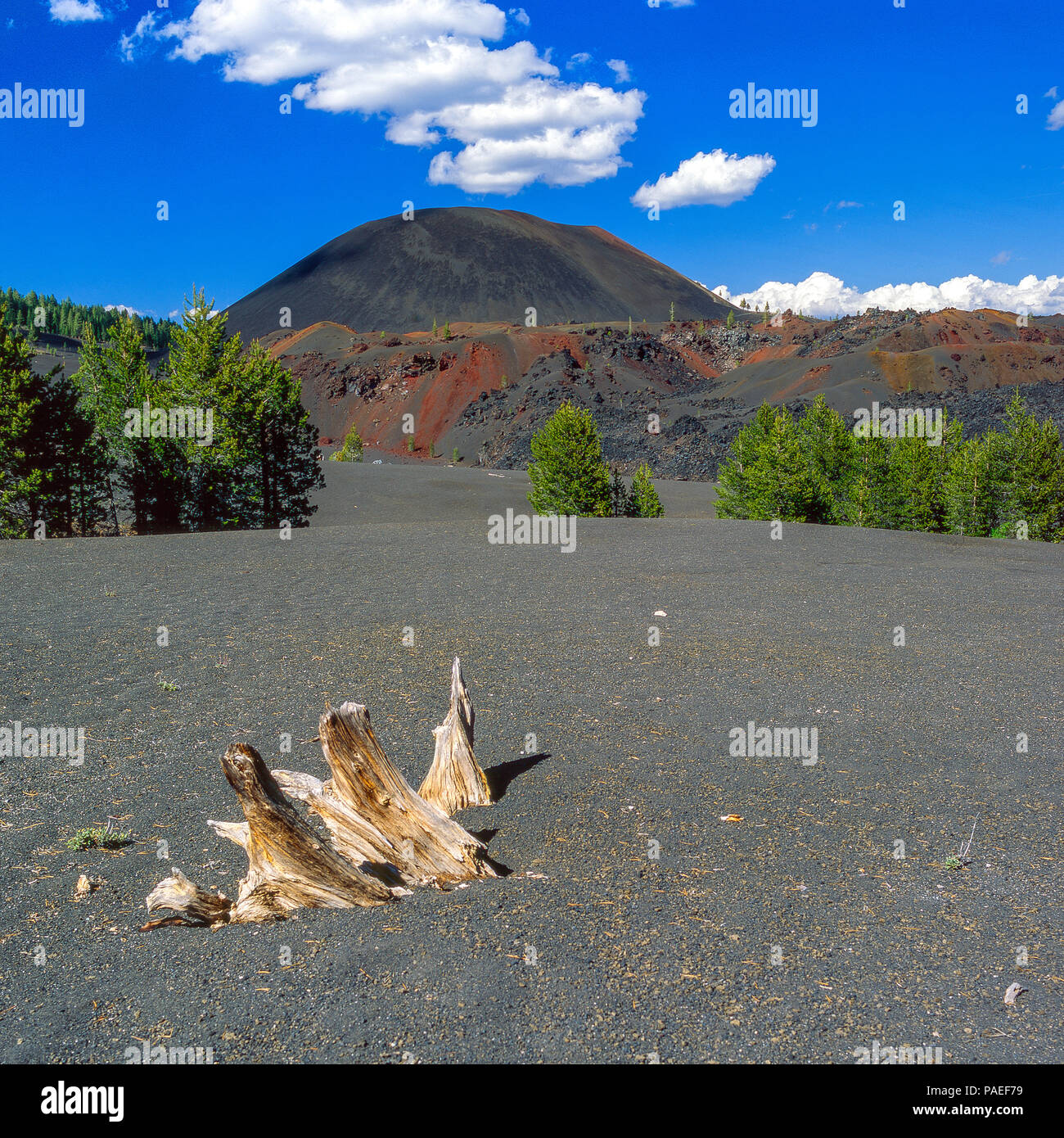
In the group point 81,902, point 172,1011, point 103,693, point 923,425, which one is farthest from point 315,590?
point 923,425

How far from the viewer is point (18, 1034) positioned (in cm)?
381

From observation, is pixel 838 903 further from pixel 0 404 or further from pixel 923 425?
pixel 923 425

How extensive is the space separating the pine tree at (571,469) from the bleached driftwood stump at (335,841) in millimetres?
27383

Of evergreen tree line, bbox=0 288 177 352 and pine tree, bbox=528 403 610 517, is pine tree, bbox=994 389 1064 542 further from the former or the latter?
evergreen tree line, bbox=0 288 177 352

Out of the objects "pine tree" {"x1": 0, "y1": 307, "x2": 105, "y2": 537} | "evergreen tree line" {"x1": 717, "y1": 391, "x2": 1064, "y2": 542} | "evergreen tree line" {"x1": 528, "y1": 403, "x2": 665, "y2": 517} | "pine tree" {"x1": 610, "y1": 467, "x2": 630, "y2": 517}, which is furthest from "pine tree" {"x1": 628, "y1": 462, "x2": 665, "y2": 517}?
"pine tree" {"x1": 0, "y1": 307, "x2": 105, "y2": 537}

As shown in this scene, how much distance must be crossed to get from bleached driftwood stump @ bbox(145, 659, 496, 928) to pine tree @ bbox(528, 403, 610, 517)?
89.8 feet

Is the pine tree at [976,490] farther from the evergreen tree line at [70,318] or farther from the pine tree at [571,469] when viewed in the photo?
the evergreen tree line at [70,318]

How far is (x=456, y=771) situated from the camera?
21.6ft

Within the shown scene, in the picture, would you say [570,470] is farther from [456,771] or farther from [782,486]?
[456,771]

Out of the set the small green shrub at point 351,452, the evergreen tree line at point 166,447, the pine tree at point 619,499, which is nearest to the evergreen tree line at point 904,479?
the pine tree at point 619,499

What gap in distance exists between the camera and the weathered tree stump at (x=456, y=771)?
648cm

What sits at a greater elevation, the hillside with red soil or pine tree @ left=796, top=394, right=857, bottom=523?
the hillside with red soil

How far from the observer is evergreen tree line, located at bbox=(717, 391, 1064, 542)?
28.7 meters

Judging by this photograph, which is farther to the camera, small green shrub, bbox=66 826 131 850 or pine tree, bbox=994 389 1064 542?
pine tree, bbox=994 389 1064 542
